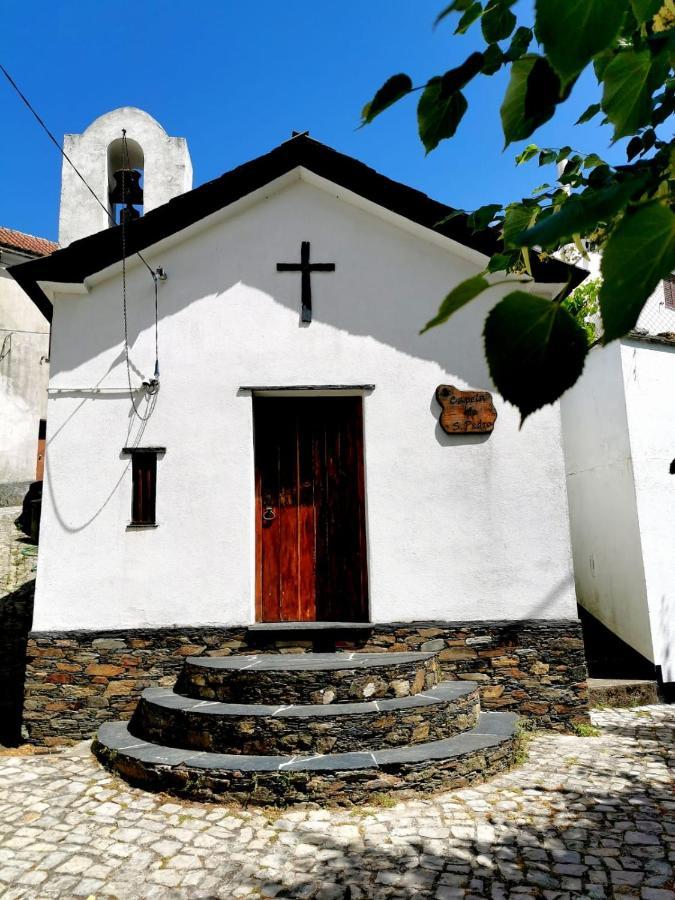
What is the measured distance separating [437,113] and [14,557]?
11.2 metres

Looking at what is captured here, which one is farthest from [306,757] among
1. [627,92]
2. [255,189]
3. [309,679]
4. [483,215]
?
[255,189]

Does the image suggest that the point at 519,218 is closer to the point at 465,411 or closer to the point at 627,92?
the point at 627,92

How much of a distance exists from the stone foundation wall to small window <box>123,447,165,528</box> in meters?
1.03

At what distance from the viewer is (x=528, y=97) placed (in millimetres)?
812

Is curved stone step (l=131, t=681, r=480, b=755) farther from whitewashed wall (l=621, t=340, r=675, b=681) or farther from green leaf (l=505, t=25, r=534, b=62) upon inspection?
green leaf (l=505, t=25, r=534, b=62)

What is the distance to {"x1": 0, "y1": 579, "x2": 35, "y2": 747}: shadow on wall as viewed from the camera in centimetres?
597

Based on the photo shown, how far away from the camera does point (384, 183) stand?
6.15 metres

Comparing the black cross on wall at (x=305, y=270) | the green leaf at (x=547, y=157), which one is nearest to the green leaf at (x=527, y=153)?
the green leaf at (x=547, y=157)

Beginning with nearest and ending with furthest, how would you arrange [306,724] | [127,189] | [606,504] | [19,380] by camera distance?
[306,724]
[606,504]
[127,189]
[19,380]

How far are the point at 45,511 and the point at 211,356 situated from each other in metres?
2.07

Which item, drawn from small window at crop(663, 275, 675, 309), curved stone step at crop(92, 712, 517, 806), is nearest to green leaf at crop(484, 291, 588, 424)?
curved stone step at crop(92, 712, 517, 806)

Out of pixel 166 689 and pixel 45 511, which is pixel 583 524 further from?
pixel 45 511

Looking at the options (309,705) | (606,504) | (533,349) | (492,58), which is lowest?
(309,705)

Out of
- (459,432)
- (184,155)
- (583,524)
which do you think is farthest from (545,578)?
(184,155)
